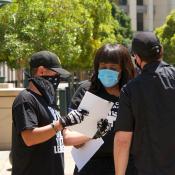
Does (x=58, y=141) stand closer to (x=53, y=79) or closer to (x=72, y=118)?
(x=72, y=118)

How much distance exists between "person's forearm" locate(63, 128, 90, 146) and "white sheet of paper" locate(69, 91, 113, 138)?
7 cm

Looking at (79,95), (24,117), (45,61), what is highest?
(45,61)

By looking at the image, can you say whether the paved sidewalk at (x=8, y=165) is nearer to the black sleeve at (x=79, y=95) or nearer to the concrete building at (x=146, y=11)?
the black sleeve at (x=79, y=95)

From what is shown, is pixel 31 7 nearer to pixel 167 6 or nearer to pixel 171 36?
pixel 171 36

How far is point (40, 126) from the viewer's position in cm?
399

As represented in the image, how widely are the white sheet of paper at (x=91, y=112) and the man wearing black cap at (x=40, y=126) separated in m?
0.06

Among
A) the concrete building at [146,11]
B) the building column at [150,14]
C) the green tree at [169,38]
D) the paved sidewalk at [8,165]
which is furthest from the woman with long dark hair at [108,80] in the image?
the building column at [150,14]

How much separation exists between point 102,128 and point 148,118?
596 millimetres

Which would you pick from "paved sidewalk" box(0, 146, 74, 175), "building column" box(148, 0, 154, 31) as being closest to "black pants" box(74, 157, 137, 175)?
"paved sidewalk" box(0, 146, 74, 175)

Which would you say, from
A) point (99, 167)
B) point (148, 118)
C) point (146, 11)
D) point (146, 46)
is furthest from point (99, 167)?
point (146, 11)

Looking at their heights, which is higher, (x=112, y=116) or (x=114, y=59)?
(x=114, y=59)

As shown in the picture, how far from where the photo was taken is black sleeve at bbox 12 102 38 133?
3861 mm

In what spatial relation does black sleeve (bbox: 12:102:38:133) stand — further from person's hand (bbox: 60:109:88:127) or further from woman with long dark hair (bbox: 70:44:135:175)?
woman with long dark hair (bbox: 70:44:135:175)

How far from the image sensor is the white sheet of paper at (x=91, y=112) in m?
3.95
